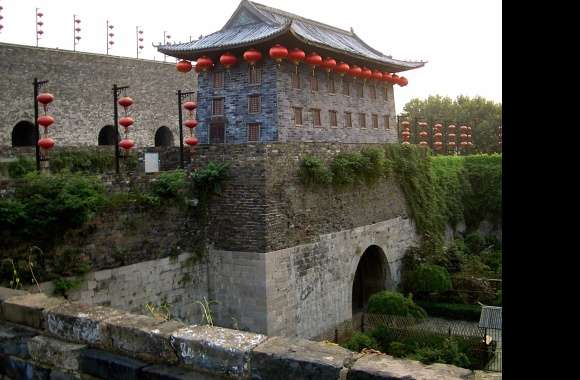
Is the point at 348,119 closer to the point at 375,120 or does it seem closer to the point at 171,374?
the point at 375,120

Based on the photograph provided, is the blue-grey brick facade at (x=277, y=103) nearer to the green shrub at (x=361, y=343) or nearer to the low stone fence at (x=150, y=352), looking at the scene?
the green shrub at (x=361, y=343)

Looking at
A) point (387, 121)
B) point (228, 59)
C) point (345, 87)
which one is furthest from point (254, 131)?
point (387, 121)

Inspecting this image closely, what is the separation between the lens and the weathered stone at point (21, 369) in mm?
4227

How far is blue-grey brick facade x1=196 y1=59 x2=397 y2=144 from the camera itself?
19.1 meters

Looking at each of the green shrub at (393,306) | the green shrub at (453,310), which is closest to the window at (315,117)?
the green shrub at (453,310)

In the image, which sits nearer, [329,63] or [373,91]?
[329,63]

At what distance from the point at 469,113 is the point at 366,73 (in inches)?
1056

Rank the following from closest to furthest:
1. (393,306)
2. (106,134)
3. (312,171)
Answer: (312,171) → (393,306) → (106,134)

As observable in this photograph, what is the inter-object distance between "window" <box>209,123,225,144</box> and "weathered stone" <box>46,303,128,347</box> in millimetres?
16220

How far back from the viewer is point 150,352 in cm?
384

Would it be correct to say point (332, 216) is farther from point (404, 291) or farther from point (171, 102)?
point (171, 102)

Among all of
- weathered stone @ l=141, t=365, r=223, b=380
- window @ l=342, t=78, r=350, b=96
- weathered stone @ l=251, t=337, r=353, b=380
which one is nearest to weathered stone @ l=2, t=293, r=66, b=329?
weathered stone @ l=141, t=365, r=223, b=380

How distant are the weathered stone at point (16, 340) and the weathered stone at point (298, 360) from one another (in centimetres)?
211
